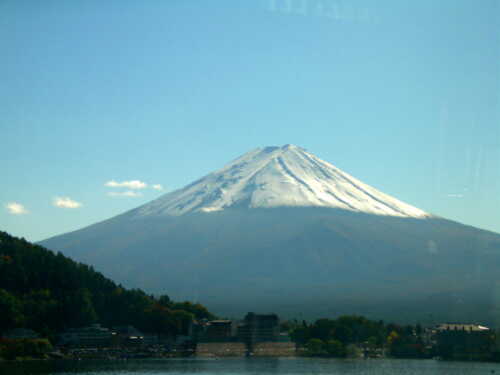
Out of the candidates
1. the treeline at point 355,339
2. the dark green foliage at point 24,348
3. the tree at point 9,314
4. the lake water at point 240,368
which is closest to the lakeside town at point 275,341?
the treeline at point 355,339

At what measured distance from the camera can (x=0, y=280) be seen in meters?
98.7

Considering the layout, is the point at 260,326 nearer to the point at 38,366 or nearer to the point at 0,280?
the point at 0,280

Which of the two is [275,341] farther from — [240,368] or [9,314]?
[240,368]

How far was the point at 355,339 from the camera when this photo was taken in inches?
4279

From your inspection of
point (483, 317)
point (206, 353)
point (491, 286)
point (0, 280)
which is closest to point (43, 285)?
point (0, 280)

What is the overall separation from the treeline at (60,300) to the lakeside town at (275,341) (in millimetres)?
1544

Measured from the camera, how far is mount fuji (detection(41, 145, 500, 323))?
15788 centimetres

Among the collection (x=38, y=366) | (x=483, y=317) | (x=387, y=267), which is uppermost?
(x=387, y=267)

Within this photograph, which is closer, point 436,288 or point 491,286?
point 491,286

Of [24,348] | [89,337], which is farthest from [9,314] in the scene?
[24,348]

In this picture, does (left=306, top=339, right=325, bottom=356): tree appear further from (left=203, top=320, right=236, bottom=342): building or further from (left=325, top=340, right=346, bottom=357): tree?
(left=203, top=320, right=236, bottom=342): building

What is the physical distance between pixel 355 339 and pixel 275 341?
950cm

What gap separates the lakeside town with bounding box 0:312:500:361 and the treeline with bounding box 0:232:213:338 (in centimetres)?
154

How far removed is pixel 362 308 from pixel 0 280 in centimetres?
6674
